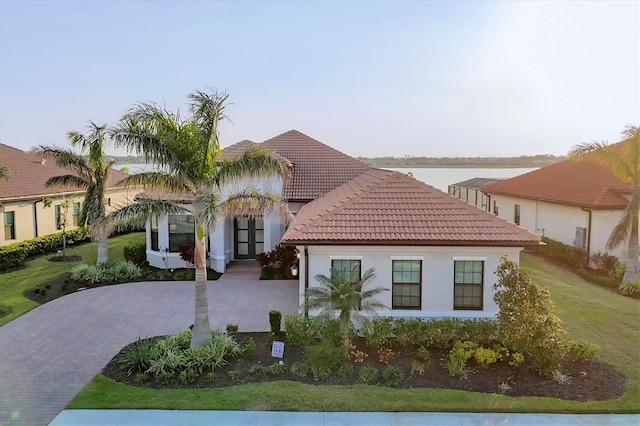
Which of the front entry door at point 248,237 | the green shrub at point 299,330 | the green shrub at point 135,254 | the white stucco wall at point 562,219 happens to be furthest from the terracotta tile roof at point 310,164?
the green shrub at point 299,330

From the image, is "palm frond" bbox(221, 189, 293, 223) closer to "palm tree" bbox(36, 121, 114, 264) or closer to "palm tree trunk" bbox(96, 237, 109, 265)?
"palm tree" bbox(36, 121, 114, 264)

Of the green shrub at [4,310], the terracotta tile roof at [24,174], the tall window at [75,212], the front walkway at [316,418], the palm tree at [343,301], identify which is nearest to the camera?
the front walkway at [316,418]

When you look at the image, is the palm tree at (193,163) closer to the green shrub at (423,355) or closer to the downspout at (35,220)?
the green shrub at (423,355)

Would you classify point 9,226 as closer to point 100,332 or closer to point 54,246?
point 54,246

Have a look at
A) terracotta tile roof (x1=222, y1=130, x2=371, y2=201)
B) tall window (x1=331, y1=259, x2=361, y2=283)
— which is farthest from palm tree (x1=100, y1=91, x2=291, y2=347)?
terracotta tile roof (x1=222, y1=130, x2=371, y2=201)

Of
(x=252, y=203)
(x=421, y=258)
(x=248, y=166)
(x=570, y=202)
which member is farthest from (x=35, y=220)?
(x=570, y=202)
